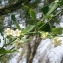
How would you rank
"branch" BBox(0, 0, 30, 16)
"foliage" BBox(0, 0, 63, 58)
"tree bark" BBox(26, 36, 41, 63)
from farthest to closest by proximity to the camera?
1. "tree bark" BBox(26, 36, 41, 63)
2. "branch" BBox(0, 0, 30, 16)
3. "foliage" BBox(0, 0, 63, 58)

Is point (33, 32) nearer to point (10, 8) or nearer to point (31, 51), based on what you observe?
point (10, 8)

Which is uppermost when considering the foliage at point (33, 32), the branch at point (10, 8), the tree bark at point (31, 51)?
the foliage at point (33, 32)

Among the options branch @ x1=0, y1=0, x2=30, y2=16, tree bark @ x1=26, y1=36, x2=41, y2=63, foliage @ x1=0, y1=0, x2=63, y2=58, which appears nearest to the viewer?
foliage @ x1=0, y1=0, x2=63, y2=58

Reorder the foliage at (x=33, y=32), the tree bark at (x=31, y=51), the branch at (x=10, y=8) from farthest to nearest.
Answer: the tree bark at (x=31, y=51)
the branch at (x=10, y=8)
the foliage at (x=33, y=32)

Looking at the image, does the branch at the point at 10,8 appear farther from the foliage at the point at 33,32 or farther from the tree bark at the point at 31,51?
the foliage at the point at 33,32

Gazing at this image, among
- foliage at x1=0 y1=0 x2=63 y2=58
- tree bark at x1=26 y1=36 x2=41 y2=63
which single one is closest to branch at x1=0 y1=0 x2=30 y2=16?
tree bark at x1=26 y1=36 x2=41 y2=63

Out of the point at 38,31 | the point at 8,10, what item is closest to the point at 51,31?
the point at 38,31

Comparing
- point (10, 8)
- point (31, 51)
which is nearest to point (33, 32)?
point (10, 8)

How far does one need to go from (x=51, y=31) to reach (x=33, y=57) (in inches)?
91.2

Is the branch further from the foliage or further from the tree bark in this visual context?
the foliage

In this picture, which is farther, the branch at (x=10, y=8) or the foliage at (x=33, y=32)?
the branch at (x=10, y=8)

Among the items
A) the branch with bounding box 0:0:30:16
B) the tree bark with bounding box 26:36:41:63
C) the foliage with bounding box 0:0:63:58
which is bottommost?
the tree bark with bounding box 26:36:41:63

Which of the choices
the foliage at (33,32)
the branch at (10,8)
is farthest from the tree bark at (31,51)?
the foliage at (33,32)

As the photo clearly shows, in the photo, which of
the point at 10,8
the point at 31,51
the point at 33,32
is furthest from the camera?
the point at 31,51
